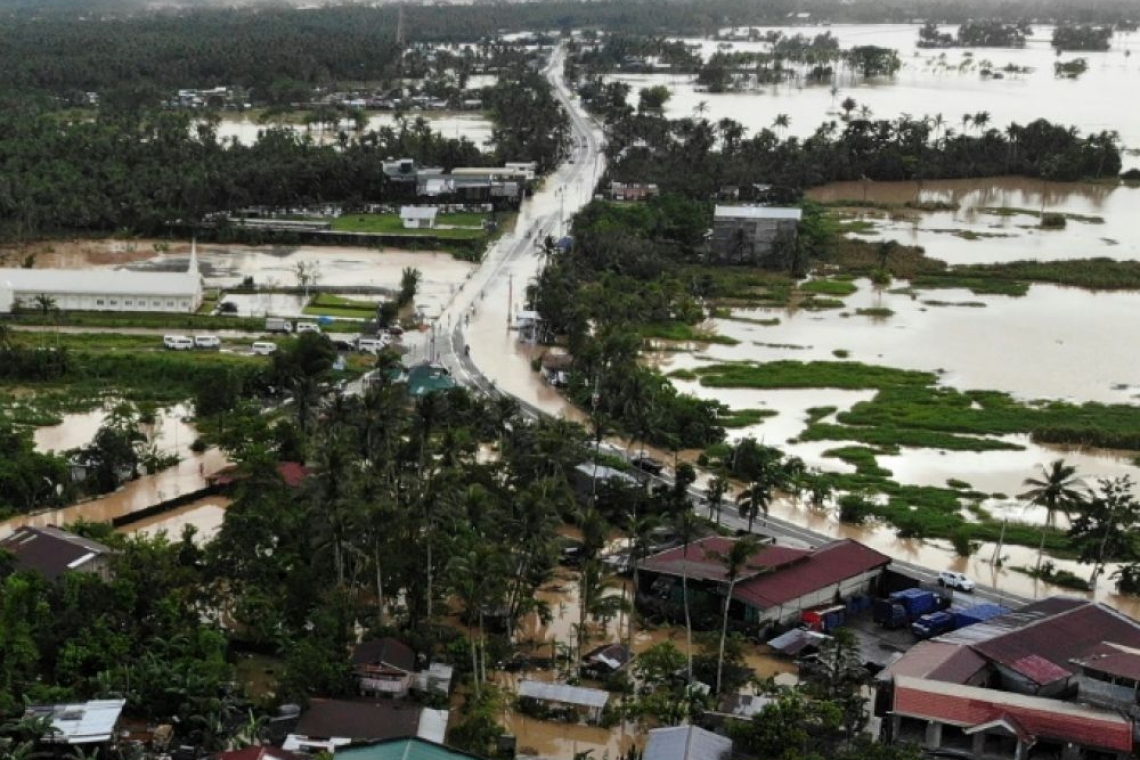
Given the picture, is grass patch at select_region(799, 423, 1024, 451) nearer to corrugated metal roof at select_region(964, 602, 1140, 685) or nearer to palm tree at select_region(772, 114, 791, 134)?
corrugated metal roof at select_region(964, 602, 1140, 685)

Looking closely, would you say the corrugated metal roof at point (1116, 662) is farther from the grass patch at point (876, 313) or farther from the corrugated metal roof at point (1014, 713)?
the grass patch at point (876, 313)

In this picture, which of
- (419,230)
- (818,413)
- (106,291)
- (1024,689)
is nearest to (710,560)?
(1024,689)

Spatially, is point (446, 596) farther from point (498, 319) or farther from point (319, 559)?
point (498, 319)

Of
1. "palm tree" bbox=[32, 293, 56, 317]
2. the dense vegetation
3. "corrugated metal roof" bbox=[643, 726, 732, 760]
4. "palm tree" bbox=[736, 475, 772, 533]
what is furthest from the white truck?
"corrugated metal roof" bbox=[643, 726, 732, 760]

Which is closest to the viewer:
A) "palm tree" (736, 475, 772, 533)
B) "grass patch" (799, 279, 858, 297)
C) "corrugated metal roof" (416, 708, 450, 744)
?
"corrugated metal roof" (416, 708, 450, 744)

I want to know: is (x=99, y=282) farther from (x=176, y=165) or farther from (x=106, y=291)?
(x=176, y=165)
